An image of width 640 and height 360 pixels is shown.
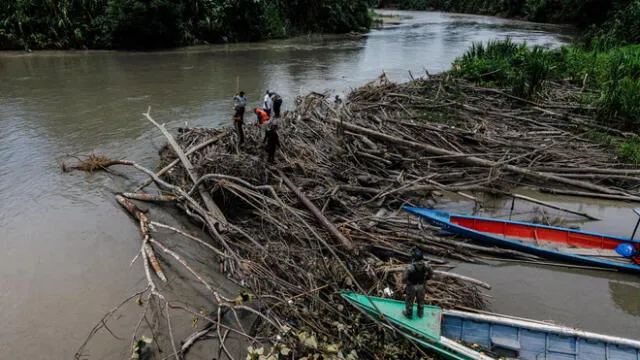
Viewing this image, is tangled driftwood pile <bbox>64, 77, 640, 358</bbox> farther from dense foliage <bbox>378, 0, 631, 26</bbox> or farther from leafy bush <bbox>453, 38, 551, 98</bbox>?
dense foliage <bbox>378, 0, 631, 26</bbox>

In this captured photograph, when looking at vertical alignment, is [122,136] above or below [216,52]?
below

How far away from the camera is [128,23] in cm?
2803

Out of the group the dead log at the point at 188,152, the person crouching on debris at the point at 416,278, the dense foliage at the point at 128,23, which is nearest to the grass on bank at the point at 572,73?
the dead log at the point at 188,152

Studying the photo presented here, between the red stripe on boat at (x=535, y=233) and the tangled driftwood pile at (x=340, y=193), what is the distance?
25.5 inches

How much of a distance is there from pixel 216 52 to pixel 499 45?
1961 centimetres

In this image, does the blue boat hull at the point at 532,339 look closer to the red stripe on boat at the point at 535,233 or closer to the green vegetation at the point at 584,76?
the red stripe on boat at the point at 535,233

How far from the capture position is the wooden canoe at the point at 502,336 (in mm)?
5379

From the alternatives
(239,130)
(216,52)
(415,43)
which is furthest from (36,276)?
(415,43)

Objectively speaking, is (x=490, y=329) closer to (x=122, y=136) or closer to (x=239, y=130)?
(x=239, y=130)

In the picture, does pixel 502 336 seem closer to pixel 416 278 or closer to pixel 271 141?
pixel 416 278

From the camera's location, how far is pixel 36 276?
24.0 ft

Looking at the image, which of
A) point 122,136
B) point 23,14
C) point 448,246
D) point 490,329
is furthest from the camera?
point 23,14

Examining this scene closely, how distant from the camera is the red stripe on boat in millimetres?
8062

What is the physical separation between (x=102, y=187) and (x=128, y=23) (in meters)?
21.8
